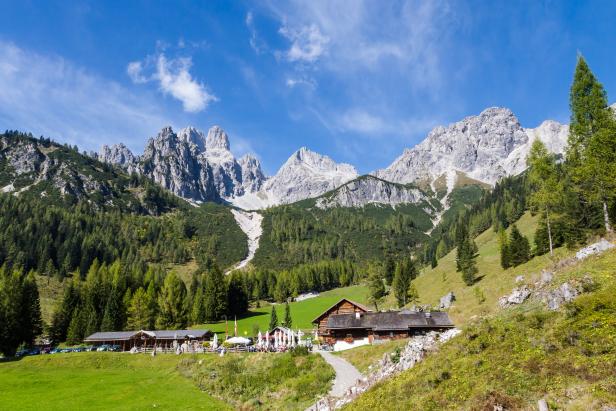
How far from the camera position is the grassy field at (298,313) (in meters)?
97.5

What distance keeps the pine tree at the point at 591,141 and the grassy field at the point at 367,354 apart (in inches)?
988

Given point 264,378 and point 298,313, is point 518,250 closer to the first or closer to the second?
point 264,378

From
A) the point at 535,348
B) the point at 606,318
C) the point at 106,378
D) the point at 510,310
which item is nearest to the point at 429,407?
the point at 535,348

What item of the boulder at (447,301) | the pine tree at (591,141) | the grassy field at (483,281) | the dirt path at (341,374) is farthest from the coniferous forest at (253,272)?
the dirt path at (341,374)

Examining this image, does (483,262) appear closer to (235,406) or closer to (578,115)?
(578,115)

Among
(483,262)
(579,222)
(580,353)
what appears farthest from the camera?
(483,262)

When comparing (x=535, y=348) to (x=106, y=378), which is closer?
(x=535, y=348)

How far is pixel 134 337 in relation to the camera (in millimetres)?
75562

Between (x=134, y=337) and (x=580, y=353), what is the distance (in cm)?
7574

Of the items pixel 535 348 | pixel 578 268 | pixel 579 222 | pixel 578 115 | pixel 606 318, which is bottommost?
pixel 535 348

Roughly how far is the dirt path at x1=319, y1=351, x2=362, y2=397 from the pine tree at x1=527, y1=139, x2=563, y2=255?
32.1 metres

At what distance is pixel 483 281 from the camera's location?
82.2 metres

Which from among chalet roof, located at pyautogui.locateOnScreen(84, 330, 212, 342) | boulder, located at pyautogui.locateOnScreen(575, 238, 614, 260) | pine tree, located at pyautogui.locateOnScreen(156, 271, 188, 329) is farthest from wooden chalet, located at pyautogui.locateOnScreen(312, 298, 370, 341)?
pine tree, located at pyautogui.locateOnScreen(156, 271, 188, 329)

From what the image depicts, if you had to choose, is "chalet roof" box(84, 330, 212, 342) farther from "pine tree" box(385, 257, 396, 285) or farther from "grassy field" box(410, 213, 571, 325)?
"pine tree" box(385, 257, 396, 285)
